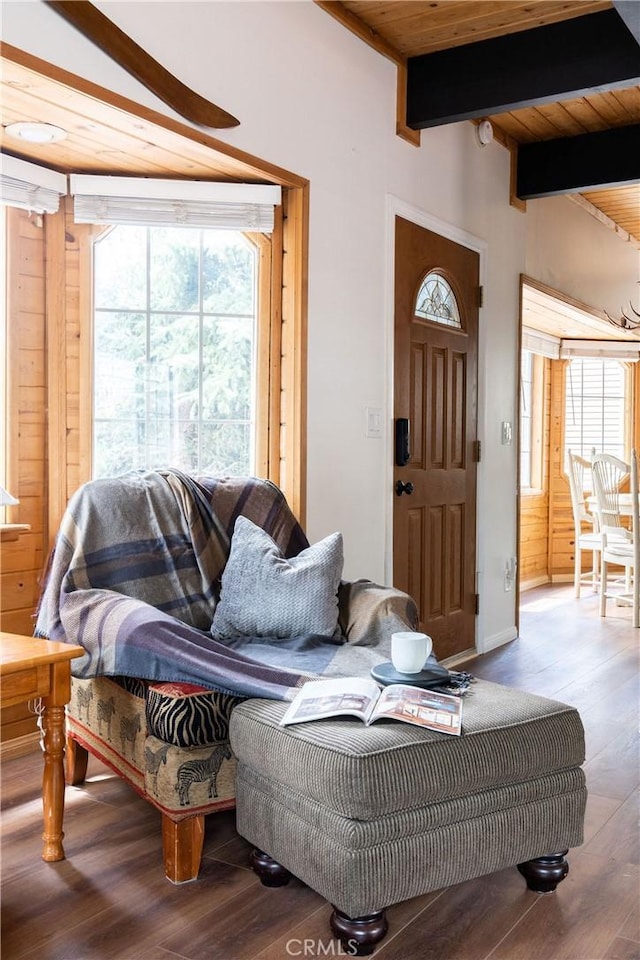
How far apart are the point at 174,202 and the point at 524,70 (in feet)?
5.09

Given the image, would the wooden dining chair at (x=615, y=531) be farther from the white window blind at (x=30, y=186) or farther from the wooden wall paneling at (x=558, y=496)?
the white window blind at (x=30, y=186)

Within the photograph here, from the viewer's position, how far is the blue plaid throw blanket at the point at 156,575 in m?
2.04

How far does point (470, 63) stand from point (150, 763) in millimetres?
3034

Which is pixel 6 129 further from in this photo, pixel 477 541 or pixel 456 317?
pixel 477 541

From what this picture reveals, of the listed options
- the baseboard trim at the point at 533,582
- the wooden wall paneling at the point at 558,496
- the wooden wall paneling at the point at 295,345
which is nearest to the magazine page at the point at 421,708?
the wooden wall paneling at the point at 295,345

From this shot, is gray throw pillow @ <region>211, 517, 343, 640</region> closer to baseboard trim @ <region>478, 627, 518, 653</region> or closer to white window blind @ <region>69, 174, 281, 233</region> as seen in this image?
white window blind @ <region>69, 174, 281, 233</region>

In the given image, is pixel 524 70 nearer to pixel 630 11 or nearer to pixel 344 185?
pixel 344 185

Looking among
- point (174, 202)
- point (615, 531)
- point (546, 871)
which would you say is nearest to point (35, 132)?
point (174, 202)

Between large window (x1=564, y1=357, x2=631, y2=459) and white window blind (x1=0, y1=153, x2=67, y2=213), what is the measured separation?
5639 millimetres

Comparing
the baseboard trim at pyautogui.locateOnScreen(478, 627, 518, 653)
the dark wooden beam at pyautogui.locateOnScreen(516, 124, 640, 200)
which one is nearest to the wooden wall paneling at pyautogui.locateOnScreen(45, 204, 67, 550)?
the baseboard trim at pyautogui.locateOnScreen(478, 627, 518, 653)

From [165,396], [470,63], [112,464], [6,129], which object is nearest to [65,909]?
[112,464]

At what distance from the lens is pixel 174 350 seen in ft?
10.1

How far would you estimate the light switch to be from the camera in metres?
3.55

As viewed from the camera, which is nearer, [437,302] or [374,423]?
[374,423]
